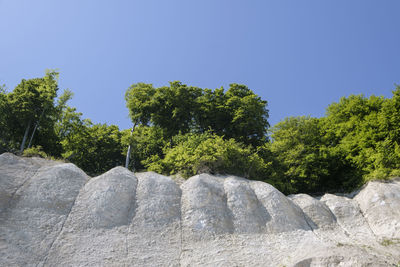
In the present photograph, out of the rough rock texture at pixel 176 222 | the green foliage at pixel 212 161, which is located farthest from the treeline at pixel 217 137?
the rough rock texture at pixel 176 222

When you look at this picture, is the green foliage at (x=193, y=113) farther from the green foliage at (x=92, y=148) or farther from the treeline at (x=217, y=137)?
the green foliage at (x=92, y=148)

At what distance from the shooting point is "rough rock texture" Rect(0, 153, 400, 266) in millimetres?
11297

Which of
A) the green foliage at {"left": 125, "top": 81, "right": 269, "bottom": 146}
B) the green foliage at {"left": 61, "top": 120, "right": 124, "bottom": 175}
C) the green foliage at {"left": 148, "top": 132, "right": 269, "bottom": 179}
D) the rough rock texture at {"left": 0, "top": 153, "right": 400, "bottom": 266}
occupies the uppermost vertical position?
the green foliage at {"left": 125, "top": 81, "right": 269, "bottom": 146}

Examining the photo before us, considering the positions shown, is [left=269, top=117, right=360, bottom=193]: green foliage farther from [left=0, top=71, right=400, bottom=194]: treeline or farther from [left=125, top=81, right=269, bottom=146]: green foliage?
[left=125, top=81, right=269, bottom=146]: green foliage

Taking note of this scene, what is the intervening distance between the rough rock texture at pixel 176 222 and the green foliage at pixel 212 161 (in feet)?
9.59

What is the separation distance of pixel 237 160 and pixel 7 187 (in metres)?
13.6

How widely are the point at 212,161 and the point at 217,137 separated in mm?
3500

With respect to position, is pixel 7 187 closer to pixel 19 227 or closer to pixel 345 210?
pixel 19 227

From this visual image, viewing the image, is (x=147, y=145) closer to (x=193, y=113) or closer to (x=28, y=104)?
(x=193, y=113)

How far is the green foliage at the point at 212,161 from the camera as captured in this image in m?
19.5

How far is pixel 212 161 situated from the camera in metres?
19.6

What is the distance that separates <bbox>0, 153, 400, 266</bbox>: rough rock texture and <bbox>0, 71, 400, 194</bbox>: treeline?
4187mm

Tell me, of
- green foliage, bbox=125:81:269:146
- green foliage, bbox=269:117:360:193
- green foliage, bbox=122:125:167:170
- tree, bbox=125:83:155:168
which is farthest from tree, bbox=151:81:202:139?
green foliage, bbox=269:117:360:193

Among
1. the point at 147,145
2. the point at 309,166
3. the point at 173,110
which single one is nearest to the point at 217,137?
the point at 173,110
